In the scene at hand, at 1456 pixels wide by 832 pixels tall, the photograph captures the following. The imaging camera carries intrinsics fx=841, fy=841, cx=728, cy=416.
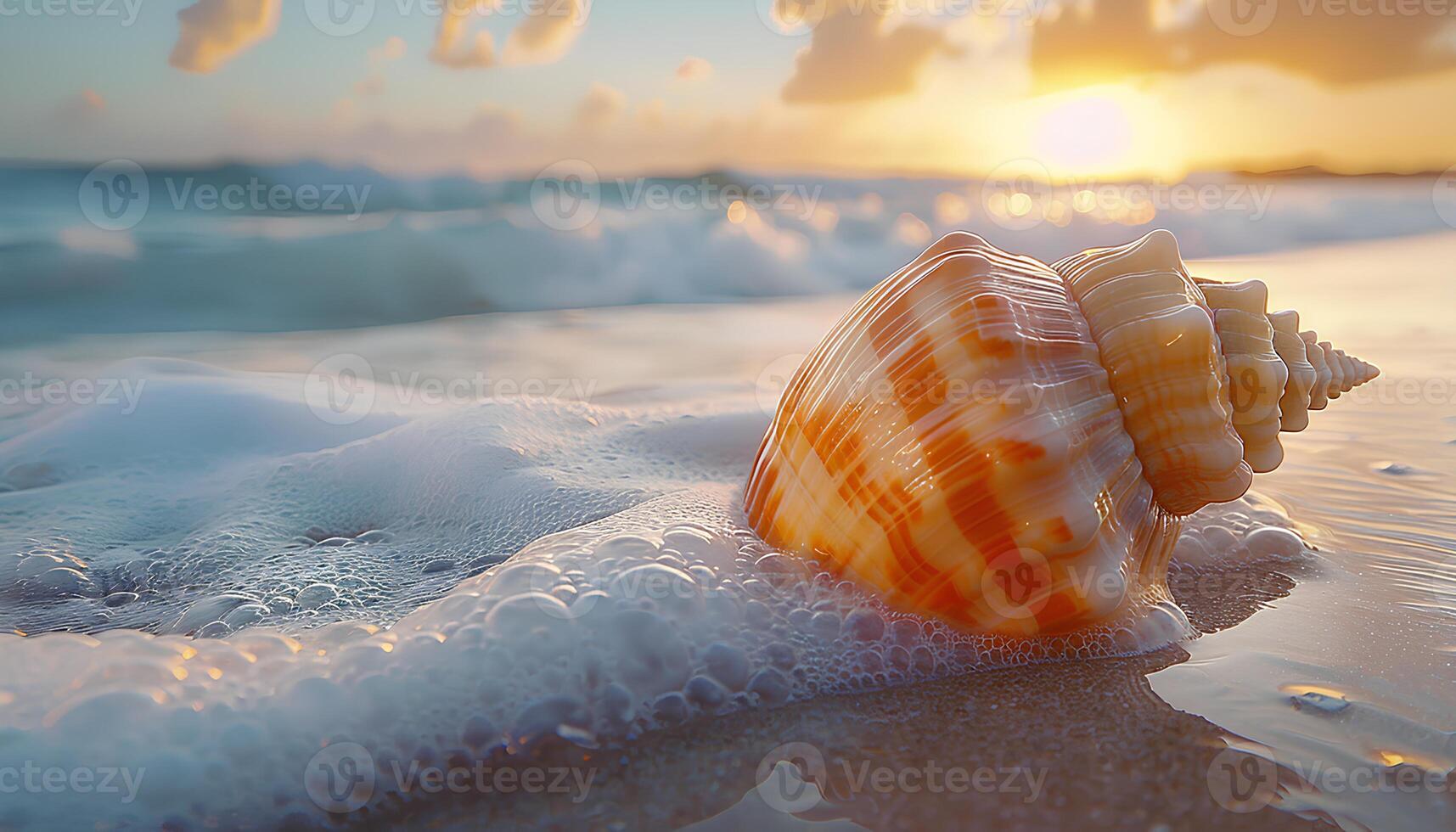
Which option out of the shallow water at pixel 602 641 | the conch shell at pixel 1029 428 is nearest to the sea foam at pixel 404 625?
the shallow water at pixel 602 641

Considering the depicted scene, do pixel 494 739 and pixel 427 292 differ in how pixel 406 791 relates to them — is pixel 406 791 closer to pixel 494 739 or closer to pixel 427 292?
pixel 494 739

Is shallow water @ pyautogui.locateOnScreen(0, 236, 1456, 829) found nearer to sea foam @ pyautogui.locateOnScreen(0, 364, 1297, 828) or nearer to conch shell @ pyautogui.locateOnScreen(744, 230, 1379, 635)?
sea foam @ pyautogui.locateOnScreen(0, 364, 1297, 828)

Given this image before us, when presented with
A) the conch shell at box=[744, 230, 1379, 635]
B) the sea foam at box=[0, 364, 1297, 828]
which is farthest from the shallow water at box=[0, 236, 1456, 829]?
the conch shell at box=[744, 230, 1379, 635]

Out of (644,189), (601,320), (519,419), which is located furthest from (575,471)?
(644,189)

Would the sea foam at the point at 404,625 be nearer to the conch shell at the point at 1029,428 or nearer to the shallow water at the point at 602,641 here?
the shallow water at the point at 602,641

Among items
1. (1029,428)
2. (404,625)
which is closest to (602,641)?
(404,625)

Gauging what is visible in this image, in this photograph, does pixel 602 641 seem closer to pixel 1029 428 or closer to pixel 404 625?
pixel 404 625
